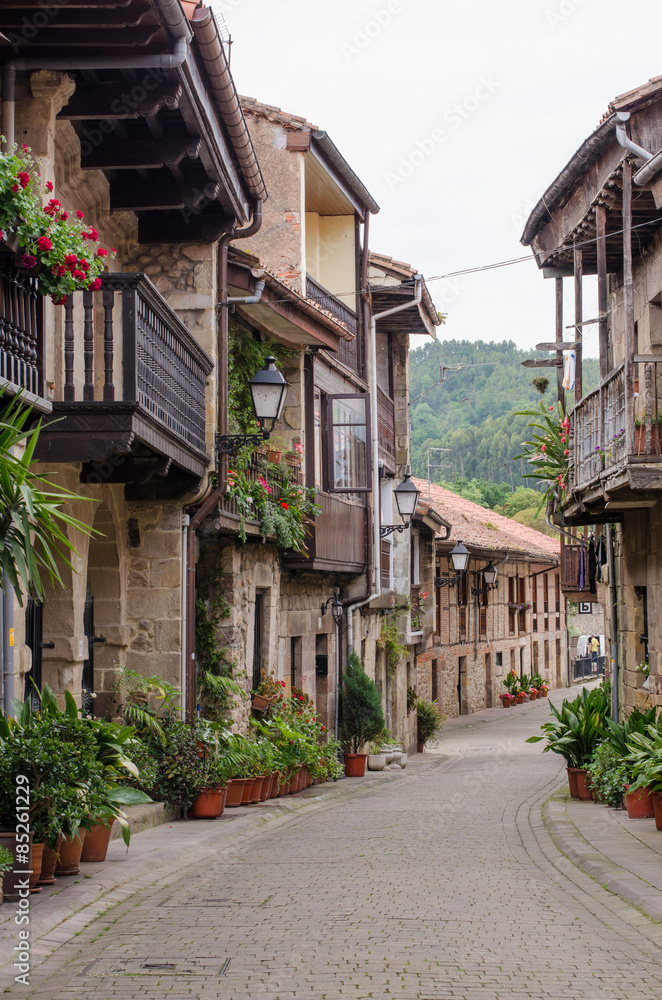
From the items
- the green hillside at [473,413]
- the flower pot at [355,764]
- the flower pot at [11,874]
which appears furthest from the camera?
the green hillside at [473,413]

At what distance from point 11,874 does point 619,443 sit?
710 cm

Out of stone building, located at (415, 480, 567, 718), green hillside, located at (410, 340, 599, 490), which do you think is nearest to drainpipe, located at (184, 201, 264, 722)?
stone building, located at (415, 480, 567, 718)

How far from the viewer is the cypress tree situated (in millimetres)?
19281

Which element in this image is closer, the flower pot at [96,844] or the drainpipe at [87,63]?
the drainpipe at [87,63]

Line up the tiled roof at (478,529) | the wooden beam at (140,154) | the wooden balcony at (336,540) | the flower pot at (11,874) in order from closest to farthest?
the flower pot at (11,874), the wooden beam at (140,154), the wooden balcony at (336,540), the tiled roof at (478,529)

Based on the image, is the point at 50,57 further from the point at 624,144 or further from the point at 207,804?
the point at 207,804

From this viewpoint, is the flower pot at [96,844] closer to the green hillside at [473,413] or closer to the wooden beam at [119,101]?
the wooden beam at [119,101]

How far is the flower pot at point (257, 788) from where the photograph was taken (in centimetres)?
1268

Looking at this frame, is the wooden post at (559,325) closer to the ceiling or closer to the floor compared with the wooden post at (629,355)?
closer to the ceiling

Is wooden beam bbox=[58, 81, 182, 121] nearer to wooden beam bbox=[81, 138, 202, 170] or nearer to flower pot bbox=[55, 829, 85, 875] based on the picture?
wooden beam bbox=[81, 138, 202, 170]

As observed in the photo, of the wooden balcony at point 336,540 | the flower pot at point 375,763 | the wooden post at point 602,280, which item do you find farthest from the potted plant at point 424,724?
the wooden post at point 602,280

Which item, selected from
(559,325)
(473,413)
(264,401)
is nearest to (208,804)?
(264,401)

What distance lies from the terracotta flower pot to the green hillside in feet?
253

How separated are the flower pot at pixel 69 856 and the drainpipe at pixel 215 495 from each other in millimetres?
3940
